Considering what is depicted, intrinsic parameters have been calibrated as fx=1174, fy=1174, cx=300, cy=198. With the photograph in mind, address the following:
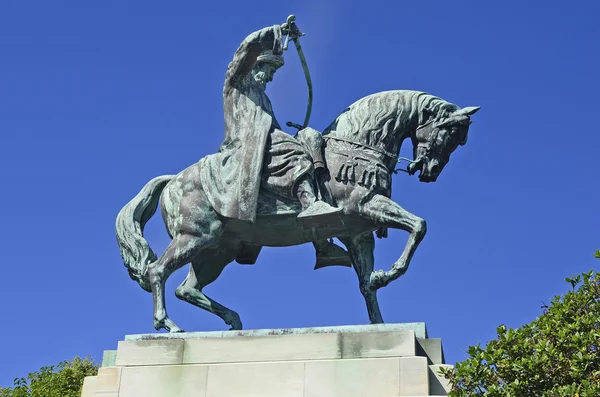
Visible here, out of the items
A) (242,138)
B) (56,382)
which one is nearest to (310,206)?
(242,138)

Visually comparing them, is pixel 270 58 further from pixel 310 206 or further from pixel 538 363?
pixel 538 363

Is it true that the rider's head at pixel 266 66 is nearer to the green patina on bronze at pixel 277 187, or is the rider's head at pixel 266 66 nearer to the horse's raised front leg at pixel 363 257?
the green patina on bronze at pixel 277 187

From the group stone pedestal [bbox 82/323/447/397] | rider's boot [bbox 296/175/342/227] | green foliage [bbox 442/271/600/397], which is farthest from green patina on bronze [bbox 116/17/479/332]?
green foliage [bbox 442/271/600/397]

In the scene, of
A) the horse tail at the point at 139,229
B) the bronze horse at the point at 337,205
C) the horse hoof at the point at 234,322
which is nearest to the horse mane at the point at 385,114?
the bronze horse at the point at 337,205

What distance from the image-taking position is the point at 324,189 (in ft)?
49.6

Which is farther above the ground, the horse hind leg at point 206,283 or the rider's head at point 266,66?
the rider's head at point 266,66

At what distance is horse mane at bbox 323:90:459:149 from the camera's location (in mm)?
15375

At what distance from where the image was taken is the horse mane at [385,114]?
50.4 feet

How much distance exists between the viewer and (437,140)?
1546 centimetres

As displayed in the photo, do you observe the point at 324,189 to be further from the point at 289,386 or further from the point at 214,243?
the point at 289,386

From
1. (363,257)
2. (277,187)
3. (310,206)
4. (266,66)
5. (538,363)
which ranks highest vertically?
(266,66)

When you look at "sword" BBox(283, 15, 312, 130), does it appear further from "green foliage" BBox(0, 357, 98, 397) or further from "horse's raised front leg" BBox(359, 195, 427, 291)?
"green foliage" BBox(0, 357, 98, 397)

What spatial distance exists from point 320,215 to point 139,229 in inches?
103

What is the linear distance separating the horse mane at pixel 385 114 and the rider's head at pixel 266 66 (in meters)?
1.12
